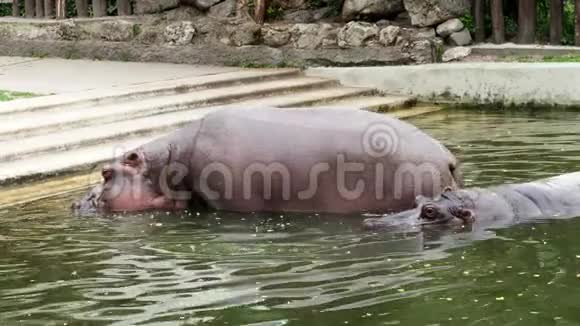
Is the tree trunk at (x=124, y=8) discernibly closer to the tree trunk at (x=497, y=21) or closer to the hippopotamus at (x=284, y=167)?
the tree trunk at (x=497, y=21)

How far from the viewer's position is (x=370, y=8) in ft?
38.6

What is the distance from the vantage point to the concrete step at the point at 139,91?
908cm

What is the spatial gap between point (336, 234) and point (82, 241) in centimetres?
134

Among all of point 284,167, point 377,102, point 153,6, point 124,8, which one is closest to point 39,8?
point 124,8

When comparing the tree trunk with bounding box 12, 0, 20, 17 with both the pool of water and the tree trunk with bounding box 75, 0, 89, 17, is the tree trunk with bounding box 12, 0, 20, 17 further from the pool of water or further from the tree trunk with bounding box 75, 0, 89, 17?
the pool of water

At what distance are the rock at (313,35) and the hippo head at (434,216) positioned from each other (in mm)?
6433

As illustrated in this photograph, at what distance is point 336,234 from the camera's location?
5.46m

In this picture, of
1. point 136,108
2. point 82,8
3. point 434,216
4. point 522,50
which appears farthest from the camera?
point 82,8

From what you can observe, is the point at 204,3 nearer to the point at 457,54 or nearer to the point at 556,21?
the point at 457,54

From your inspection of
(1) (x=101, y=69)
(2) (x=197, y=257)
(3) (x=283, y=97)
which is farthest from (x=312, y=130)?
(1) (x=101, y=69)

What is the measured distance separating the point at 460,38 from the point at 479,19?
1.29 ft

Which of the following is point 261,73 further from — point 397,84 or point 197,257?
point 197,257

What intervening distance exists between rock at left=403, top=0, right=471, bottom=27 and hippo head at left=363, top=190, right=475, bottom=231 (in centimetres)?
624

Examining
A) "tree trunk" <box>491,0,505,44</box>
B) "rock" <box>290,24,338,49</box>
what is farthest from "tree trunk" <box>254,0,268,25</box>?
"tree trunk" <box>491,0,505,44</box>
